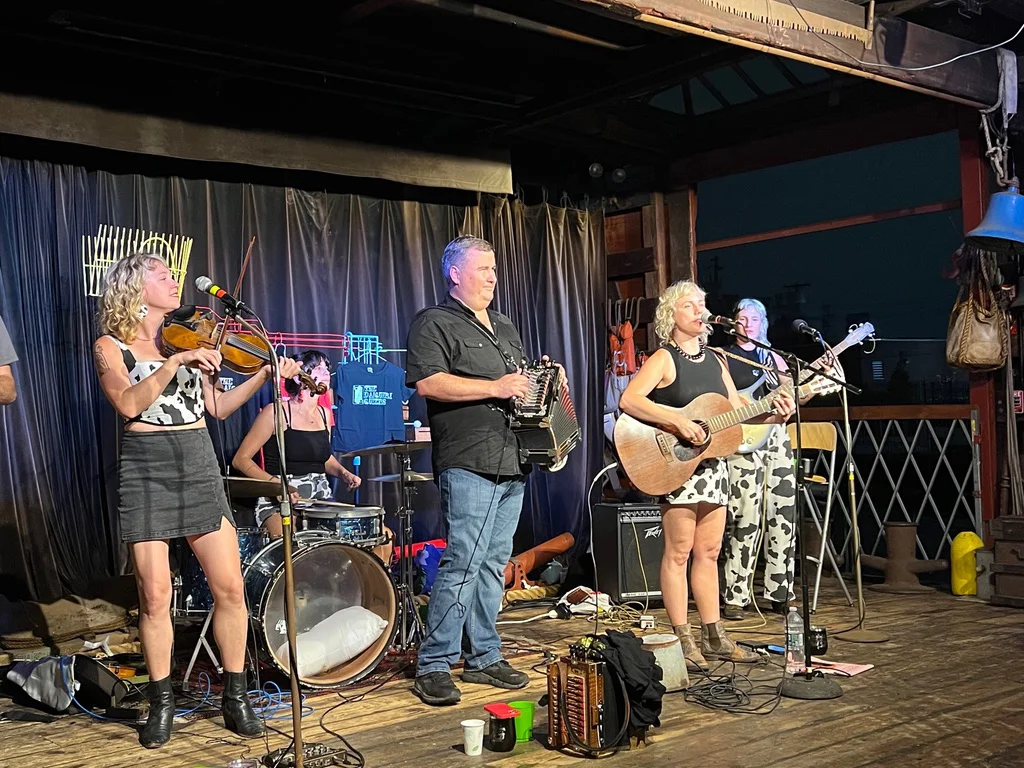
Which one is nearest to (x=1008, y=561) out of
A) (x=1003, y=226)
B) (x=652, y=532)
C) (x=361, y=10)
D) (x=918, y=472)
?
(x=918, y=472)

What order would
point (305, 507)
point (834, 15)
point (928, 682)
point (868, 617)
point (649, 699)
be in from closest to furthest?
point (649, 699), point (928, 682), point (305, 507), point (834, 15), point (868, 617)

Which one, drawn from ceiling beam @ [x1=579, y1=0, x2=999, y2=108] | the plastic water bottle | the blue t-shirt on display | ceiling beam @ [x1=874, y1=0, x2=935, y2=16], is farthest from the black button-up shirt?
ceiling beam @ [x1=874, y1=0, x2=935, y2=16]

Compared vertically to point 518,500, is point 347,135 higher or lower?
higher

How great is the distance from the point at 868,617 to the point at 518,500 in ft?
7.67

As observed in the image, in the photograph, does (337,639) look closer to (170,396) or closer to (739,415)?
(170,396)

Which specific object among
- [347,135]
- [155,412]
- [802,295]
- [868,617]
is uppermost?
[347,135]

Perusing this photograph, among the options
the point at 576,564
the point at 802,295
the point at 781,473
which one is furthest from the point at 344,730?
the point at 802,295

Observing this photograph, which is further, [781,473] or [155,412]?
[781,473]

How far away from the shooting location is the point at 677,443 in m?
4.32

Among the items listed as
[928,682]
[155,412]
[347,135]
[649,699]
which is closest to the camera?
[649,699]

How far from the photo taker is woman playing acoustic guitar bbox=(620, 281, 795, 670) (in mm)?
4297

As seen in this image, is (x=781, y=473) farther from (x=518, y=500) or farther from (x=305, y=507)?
(x=305, y=507)

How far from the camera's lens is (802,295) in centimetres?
1087

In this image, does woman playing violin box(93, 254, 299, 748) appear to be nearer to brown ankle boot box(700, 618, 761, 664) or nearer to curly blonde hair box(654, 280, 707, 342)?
curly blonde hair box(654, 280, 707, 342)
